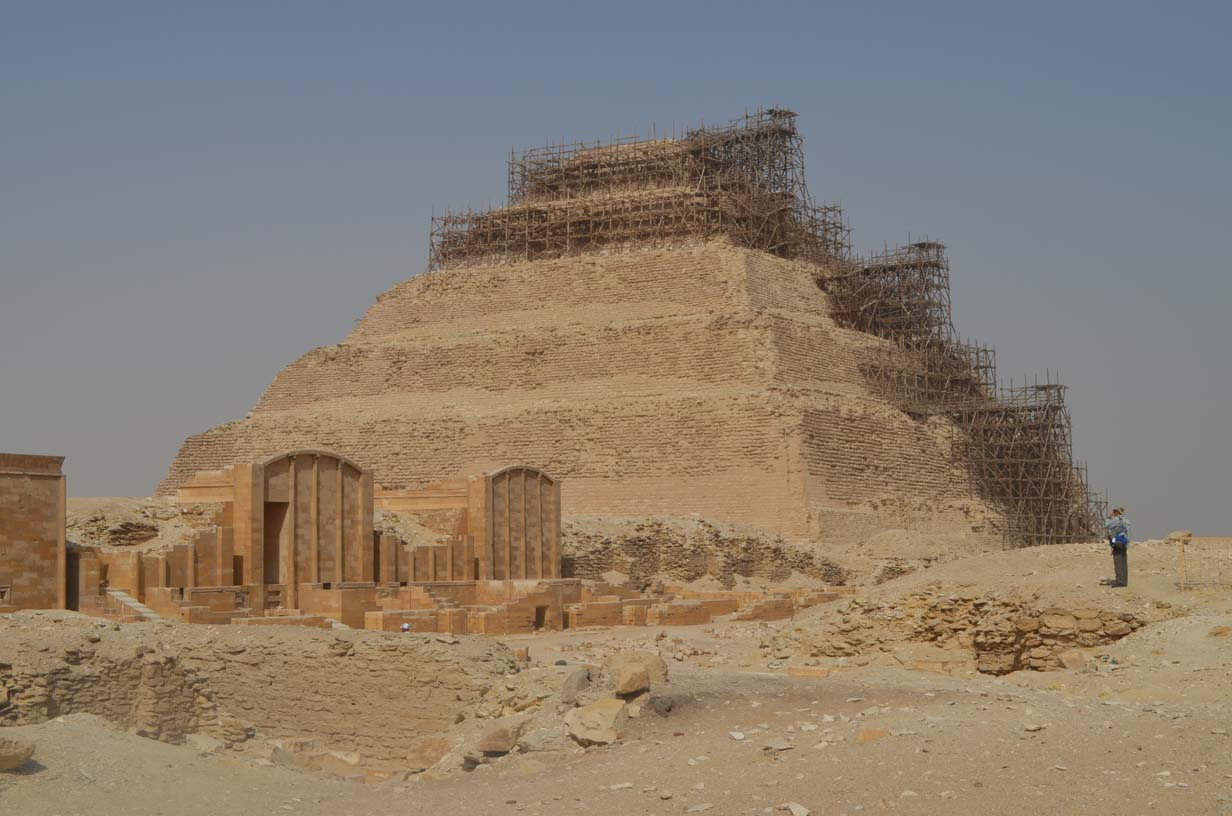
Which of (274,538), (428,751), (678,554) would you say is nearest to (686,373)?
(678,554)

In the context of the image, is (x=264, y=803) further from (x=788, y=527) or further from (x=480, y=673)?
(x=788, y=527)

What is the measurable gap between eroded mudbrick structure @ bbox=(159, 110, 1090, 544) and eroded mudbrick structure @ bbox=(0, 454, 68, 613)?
2406 centimetres

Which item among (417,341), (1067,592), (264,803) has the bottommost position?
(264,803)

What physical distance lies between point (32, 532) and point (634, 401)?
91.9 ft

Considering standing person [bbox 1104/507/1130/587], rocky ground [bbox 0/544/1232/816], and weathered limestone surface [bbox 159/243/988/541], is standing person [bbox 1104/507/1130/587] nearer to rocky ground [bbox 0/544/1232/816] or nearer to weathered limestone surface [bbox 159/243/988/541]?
rocky ground [bbox 0/544/1232/816]

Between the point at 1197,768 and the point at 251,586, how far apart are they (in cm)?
2142

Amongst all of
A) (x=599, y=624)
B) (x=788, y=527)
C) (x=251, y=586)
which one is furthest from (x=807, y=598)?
(x=251, y=586)

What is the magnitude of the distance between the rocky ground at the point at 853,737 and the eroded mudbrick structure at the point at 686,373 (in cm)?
2715

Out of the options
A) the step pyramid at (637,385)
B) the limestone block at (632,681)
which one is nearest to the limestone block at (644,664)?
the limestone block at (632,681)

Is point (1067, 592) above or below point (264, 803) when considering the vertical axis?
above

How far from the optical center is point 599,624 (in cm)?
3481

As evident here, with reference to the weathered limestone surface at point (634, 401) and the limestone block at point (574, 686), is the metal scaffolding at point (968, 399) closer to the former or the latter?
the weathered limestone surface at point (634, 401)

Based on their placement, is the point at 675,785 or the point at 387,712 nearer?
the point at 675,785

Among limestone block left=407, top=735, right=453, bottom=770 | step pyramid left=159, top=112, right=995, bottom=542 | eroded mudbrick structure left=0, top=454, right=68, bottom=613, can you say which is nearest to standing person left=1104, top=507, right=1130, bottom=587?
limestone block left=407, top=735, right=453, bottom=770
